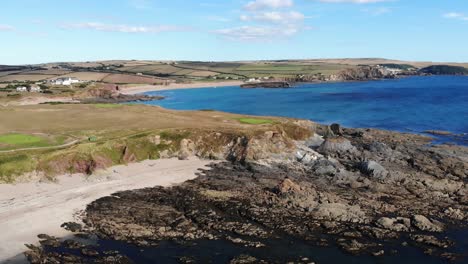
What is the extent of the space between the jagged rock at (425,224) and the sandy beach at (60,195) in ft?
75.2

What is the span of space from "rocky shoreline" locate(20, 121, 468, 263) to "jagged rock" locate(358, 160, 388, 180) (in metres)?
0.12

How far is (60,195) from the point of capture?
41375 millimetres

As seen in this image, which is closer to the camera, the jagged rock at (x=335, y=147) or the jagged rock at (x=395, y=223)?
the jagged rock at (x=395, y=223)

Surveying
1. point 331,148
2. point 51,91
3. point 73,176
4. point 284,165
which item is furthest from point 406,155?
point 51,91

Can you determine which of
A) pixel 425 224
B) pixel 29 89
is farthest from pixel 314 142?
pixel 29 89

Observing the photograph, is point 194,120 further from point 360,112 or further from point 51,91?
point 51,91

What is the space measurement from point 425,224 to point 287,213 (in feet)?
35.7

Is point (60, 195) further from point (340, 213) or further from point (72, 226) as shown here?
point (340, 213)

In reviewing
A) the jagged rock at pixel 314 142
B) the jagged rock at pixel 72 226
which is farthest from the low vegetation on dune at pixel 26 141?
the jagged rock at pixel 314 142

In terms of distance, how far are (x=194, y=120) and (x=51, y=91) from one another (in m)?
105

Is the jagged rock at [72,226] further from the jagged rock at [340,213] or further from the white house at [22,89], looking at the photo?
the white house at [22,89]

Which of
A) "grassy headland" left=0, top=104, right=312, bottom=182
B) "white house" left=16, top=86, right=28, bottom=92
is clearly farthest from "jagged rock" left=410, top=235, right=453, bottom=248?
"white house" left=16, top=86, right=28, bottom=92

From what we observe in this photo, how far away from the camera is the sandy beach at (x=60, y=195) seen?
33.8m

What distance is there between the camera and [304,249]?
31.5 meters
